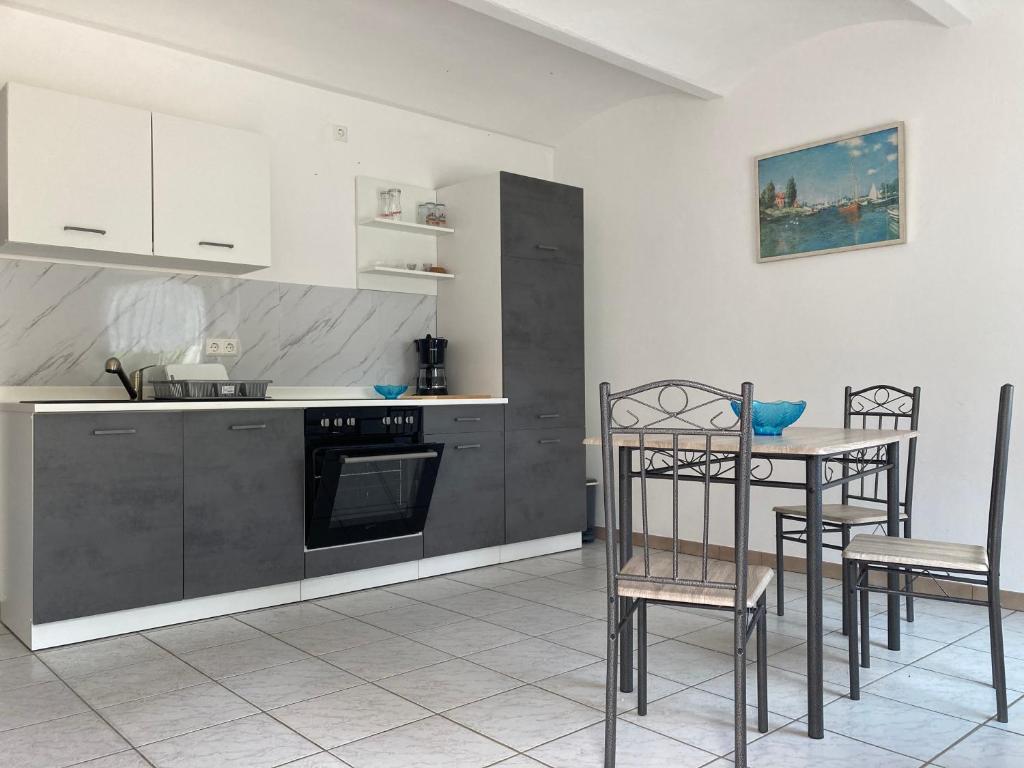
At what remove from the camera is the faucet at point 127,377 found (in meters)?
3.51

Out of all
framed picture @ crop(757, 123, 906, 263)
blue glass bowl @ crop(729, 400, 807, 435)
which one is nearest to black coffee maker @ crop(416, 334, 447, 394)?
framed picture @ crop(757, 123, 906, 263)

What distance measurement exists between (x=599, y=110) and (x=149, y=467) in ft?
11.3

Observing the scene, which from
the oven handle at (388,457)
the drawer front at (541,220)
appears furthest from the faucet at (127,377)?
the drawer front at (541,220)

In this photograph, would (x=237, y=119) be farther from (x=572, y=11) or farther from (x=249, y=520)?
(x=249, y=520)

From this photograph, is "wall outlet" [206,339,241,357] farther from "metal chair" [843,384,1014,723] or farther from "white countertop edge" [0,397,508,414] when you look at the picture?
"metal chair" [843,384,1014,723]

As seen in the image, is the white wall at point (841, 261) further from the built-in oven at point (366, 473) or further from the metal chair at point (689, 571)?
the metal chair at point (689, 571)

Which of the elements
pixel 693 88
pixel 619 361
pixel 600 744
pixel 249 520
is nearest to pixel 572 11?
pixel 693 88

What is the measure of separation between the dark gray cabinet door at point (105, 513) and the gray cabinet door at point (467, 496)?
50.3 inches

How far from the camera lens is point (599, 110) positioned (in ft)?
17.0

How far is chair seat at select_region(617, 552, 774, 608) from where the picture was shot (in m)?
2.00

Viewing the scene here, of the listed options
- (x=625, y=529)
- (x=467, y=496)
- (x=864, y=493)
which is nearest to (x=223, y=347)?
(x=467, y=496)

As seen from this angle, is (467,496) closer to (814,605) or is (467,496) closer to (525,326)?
(525,326)

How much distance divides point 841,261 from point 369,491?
2536 millimetres

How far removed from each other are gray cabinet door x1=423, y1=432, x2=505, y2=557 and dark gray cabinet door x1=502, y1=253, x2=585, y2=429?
240mm
